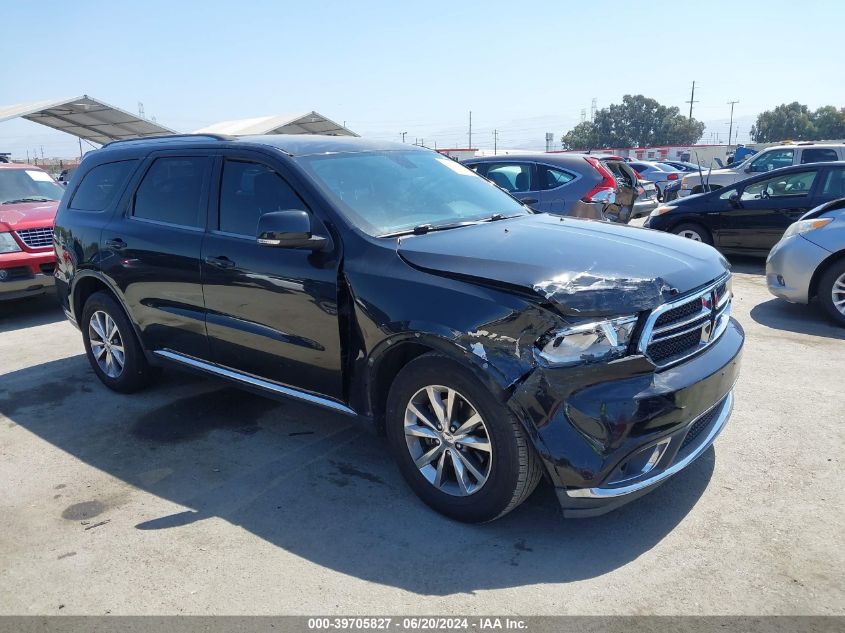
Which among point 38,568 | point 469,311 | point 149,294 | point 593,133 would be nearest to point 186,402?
point 149,294

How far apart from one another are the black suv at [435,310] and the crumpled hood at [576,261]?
1cm

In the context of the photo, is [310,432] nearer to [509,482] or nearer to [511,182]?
[509,482]

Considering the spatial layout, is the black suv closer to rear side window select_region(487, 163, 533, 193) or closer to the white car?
rear side window select_region(487, 163, 533, 193)

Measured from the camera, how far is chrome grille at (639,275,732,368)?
298 cm

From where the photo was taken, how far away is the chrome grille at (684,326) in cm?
298

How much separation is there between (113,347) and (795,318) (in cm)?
655

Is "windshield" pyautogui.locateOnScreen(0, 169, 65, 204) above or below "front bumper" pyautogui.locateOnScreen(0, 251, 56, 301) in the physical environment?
above

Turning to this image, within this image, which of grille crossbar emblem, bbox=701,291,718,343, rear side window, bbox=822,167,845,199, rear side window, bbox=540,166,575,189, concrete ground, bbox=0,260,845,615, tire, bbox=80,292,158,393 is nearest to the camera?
concrete ground, bbox=0,260,845,615

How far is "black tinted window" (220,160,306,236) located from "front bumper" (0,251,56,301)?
4.51 metres

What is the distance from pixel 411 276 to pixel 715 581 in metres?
1.89

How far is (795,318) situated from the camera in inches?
276

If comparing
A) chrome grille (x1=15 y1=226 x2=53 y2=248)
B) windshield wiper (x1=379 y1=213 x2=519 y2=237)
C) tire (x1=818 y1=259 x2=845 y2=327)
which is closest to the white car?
tire (x1=818 y1=259 x2=845 y2=327)

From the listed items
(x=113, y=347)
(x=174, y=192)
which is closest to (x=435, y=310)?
(x=174, y=192)

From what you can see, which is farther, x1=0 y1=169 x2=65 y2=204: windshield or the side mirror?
A: x1=0 y1=169 x2=65 y2=204: windshield
